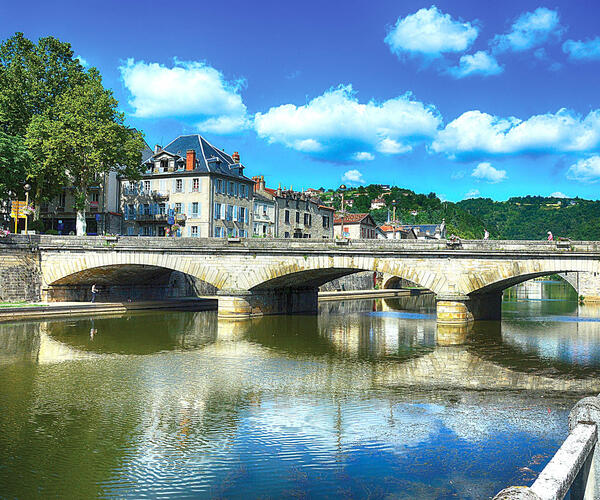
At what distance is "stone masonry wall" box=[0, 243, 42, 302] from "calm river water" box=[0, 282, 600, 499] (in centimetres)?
1026

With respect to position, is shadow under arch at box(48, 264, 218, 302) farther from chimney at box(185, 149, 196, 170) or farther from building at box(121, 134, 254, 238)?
chimney at box(185, 149, 196, 170)

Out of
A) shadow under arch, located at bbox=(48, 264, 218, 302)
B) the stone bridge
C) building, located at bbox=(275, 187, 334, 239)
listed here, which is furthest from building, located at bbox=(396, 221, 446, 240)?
the stone bridge

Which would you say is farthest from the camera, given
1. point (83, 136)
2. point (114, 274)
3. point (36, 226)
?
point (36, 226)

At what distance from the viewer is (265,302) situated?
44281 millimetres

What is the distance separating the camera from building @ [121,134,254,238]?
6107cm

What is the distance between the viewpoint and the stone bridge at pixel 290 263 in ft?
118

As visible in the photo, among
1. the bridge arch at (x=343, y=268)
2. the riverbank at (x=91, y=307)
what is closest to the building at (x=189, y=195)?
the riverbank at (x=91, y=307)

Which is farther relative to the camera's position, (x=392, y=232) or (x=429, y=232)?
(x=429, y=232)

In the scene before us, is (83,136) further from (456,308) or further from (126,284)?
(456,308)

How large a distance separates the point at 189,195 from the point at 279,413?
47.7 metres

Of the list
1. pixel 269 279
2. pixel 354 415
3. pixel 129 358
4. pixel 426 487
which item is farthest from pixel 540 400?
pixel 269 279

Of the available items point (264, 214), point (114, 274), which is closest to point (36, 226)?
point (114, 274)

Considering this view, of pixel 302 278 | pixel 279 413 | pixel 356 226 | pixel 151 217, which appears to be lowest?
pixel 279 413

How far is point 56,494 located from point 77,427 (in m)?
4.12
